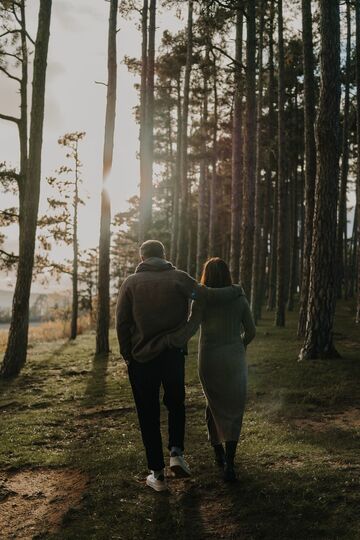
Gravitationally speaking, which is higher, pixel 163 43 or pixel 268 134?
pixel 163 43

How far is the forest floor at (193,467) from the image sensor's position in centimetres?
418

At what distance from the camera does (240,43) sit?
60.2ft

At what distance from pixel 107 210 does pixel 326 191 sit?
6.92m

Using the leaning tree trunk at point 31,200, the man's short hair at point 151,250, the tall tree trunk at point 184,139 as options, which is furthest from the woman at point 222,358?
the tall tree trunk at point 184,139

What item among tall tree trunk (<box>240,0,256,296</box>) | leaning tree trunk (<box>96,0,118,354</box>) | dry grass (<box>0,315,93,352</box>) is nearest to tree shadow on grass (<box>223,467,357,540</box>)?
→ leaning tree trunk (<box>96,0,118,354</box>)

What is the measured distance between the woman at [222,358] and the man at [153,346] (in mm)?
242

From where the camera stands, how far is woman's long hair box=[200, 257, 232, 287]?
17.1 feet

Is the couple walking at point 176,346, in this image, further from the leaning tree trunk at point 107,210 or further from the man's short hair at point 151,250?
the leaning tree trunk at point 107,210

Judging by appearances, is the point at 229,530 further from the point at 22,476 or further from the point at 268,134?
the point at 268,134

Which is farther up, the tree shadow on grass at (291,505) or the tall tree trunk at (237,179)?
the tall tree trunk at (237,179)

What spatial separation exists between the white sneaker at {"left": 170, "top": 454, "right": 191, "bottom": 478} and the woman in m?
0.39

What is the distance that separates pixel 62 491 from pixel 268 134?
21.5 metres

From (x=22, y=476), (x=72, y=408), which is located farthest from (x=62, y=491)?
(x=72, y=408)

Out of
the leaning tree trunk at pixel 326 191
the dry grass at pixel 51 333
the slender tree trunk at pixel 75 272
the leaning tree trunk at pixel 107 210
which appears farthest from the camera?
the dry grass at pixel 51 333
